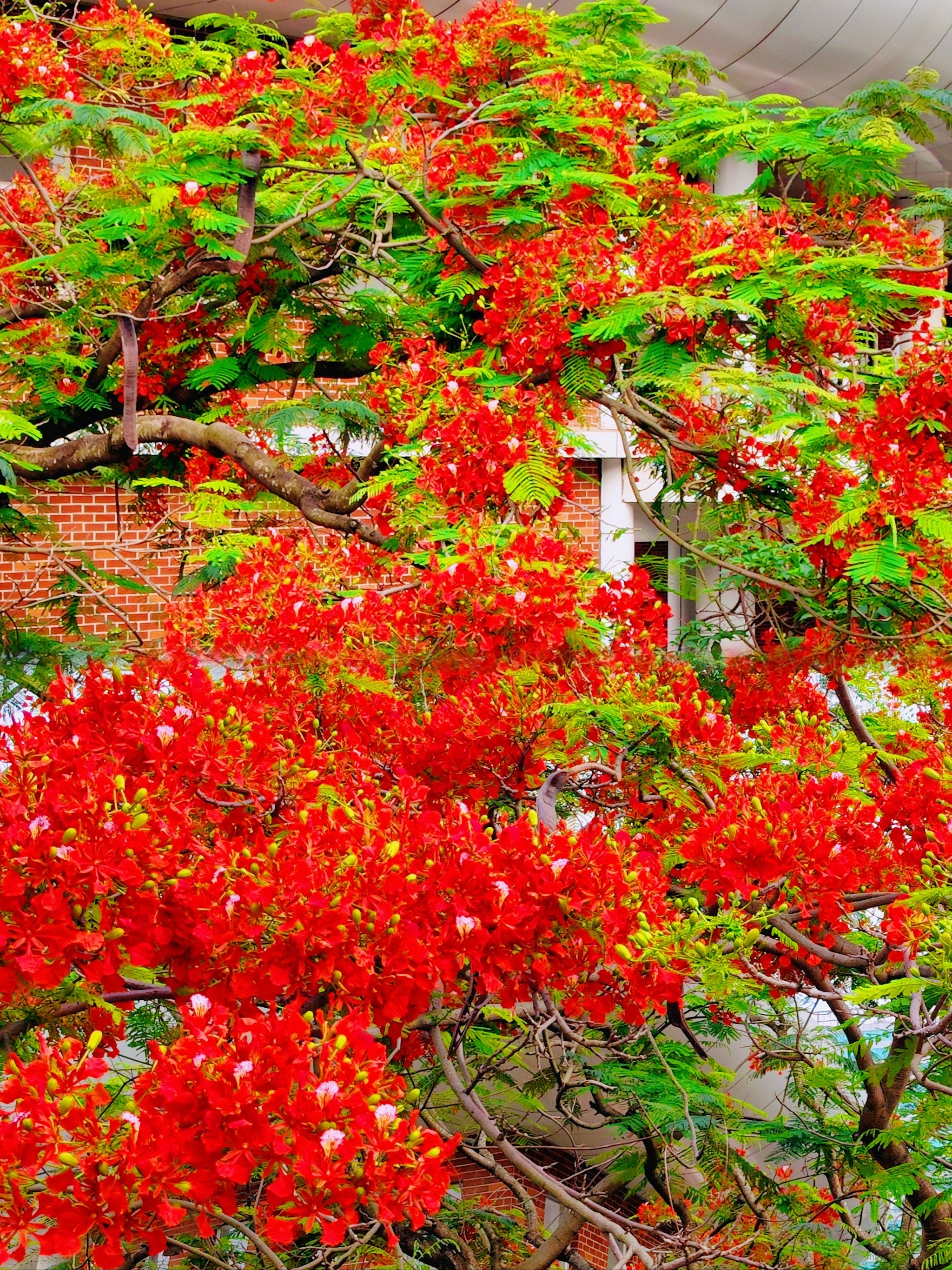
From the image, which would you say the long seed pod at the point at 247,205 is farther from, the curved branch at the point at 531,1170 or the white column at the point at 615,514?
the white column at the point at 615,514

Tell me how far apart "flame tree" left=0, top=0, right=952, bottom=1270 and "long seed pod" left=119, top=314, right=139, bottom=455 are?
0.8 inches

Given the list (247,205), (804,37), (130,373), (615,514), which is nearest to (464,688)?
(130,373)

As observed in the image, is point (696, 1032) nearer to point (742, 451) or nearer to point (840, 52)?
point (742, 451)

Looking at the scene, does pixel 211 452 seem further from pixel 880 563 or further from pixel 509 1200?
pixel 509 1200

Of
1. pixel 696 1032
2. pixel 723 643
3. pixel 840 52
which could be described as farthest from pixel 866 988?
pixel 840 52

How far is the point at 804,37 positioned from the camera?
8758 mm

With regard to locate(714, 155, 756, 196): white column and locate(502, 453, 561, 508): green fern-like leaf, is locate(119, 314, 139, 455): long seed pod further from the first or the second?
locate(714, 155, 756, 196): white column

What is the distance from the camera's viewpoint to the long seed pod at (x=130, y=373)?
386 centimetres

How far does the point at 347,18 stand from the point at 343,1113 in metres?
5.14

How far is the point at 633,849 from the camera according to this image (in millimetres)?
2121

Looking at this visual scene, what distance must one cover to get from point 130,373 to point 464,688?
186 cm

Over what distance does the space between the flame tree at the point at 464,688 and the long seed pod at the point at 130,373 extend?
0.06ft

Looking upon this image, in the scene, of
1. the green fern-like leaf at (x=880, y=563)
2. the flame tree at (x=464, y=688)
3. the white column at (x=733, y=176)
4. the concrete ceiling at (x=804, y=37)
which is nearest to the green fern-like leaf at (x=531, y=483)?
the flame tree at (x=464, y=688)

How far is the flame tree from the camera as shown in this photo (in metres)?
1.68
